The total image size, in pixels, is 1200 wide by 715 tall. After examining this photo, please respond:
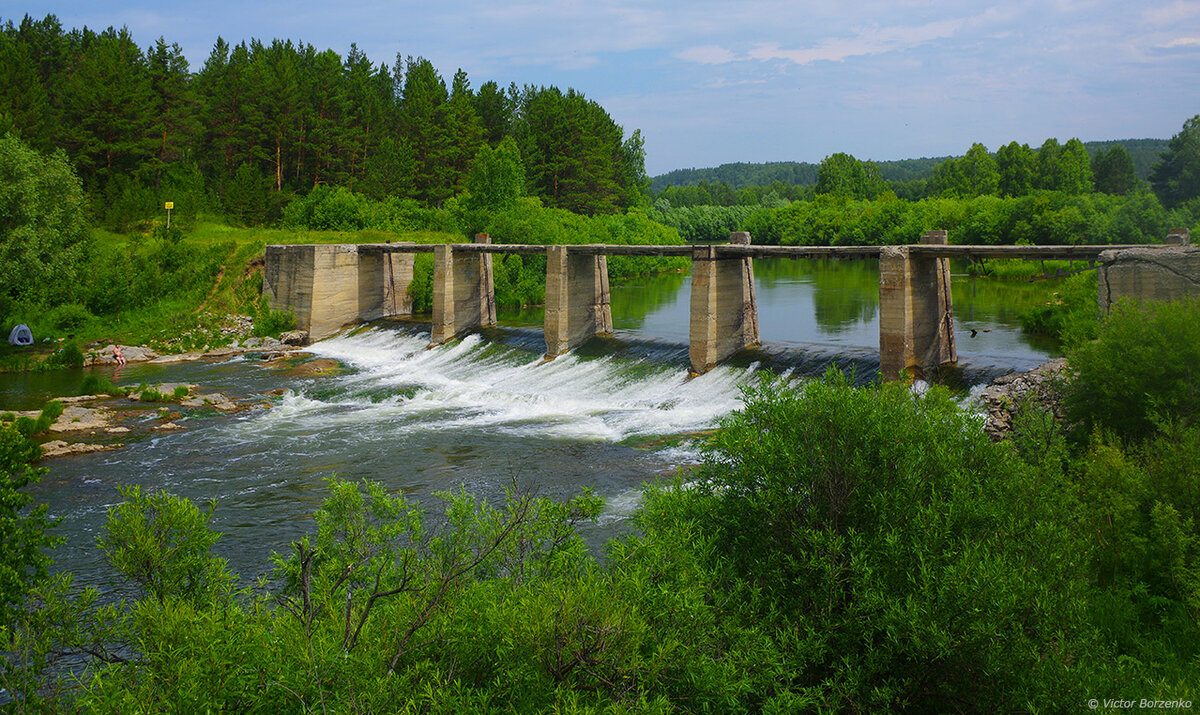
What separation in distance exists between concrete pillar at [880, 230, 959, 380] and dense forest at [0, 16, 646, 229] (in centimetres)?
3816

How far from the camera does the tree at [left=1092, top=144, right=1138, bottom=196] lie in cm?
8394

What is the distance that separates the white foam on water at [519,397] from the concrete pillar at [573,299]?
877mm

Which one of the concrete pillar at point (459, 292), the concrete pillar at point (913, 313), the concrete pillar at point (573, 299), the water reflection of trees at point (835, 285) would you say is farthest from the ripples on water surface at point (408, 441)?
the water reflection of trees at point (835, 285)

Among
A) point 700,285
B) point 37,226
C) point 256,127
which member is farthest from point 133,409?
point 256,127

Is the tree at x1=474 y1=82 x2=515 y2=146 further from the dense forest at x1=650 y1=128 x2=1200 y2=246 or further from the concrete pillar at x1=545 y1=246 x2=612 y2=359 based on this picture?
the concrete pillar at x1=545 y1=246 x2=612 y2=359

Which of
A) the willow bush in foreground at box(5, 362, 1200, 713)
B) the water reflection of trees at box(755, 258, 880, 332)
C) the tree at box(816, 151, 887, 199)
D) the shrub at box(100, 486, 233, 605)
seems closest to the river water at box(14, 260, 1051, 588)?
the water reflection of trees at box(755, 258, 880, 332)

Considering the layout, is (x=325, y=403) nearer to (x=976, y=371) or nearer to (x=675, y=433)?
(x=675, y=433)

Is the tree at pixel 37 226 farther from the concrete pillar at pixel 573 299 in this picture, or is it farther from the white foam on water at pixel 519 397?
the concrete pillar at pixel 573 299

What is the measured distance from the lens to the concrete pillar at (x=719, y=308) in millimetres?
22750

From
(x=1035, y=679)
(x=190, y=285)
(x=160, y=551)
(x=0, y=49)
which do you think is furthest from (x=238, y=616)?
(x=0, y=49)

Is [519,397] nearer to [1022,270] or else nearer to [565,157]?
[1022,270]

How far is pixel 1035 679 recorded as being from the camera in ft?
20.3

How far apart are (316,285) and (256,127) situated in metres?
25.5

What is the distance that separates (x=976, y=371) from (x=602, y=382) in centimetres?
969
